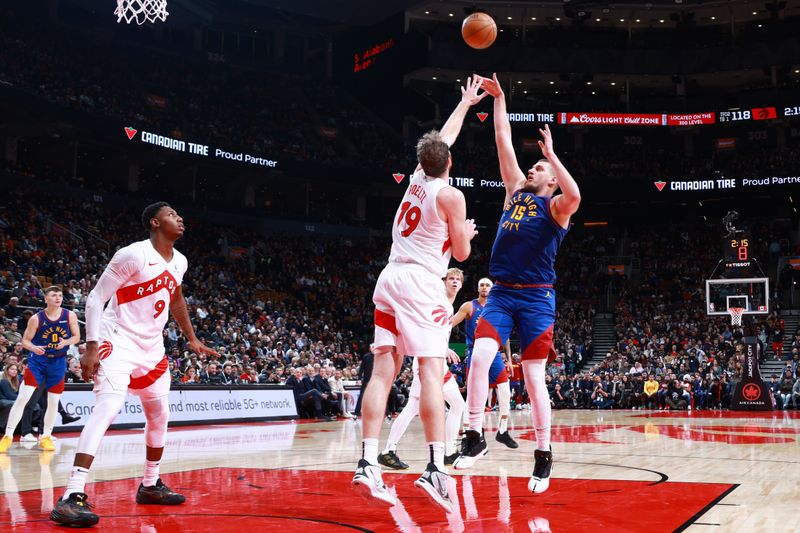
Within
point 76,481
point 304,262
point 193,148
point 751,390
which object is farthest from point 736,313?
point 76,481

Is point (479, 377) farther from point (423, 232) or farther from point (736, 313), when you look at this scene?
point (736, 313)

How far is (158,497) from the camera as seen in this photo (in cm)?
568

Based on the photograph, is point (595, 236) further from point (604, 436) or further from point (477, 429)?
point (477, 429)

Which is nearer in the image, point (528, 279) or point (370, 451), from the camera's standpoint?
point (370, 451)

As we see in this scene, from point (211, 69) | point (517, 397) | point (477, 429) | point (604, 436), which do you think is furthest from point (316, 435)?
point (211, 69)

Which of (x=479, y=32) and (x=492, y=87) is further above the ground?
(x=479, y=32)

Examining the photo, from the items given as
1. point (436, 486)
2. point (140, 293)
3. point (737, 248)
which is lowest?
point (436, 486)

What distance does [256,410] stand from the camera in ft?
62.9

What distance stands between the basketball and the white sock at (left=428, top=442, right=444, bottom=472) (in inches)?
204

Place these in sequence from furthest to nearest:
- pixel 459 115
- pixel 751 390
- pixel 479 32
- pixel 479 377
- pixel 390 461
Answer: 1. pixel 751 390
2. pixel 479 32
3. pixel 390 461
4. pixel 479 377
5. pixel 459 115

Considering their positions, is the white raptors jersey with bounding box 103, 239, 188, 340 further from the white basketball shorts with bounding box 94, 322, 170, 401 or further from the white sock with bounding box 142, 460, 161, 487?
the white sock with bounding box 142, 460, 161, 487

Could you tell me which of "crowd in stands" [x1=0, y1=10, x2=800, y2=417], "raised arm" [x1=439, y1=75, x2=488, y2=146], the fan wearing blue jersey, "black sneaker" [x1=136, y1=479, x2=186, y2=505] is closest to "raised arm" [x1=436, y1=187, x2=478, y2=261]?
"raised arm" [x1=439, y1=75, x2=488, y2=146]

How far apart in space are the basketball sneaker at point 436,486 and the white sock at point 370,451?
1.14 feet

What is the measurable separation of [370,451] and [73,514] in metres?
1.79
